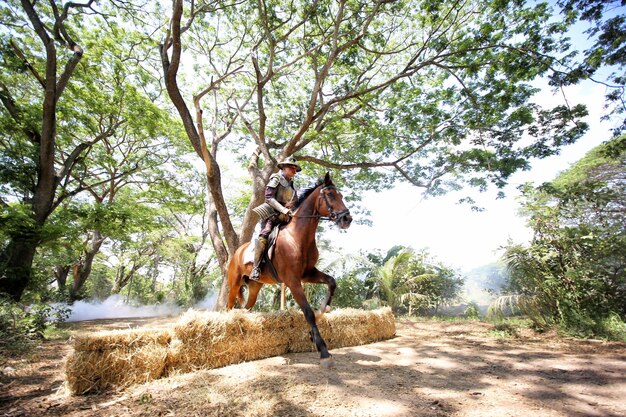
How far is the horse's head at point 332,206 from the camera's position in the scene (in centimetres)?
365

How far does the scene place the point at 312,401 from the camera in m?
2.46

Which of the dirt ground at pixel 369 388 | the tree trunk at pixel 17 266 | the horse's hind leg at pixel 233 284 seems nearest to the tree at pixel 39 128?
the tree trunk at pixel 17 266

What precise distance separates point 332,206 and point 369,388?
2245 millimetres

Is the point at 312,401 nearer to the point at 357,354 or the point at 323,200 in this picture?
the point at 357,354

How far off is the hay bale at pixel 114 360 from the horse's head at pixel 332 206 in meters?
2.76

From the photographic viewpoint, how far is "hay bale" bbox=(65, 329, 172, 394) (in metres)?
2.82

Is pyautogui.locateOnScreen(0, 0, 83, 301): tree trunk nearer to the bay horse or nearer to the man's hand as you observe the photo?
the man's hand

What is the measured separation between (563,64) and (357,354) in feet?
28.2

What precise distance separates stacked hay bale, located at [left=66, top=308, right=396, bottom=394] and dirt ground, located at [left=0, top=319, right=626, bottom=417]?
0.19m

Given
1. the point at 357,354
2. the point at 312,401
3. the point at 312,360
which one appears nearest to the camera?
the point at 312,401

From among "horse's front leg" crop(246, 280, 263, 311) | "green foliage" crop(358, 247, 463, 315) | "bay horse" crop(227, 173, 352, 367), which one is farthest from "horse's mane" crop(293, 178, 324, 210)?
"green foliage" crop(358, 247, 463, 315)

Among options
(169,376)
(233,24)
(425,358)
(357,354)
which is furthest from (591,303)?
(233,24)

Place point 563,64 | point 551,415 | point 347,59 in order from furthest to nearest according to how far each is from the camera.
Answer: point 347,59, point 563,64, point 551,415

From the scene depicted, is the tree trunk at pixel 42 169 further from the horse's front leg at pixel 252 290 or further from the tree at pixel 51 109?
the horse's front leg at pixel 252 290
